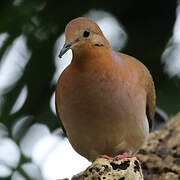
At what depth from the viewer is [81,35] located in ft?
7.64

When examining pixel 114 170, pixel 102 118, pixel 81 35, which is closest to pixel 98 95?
Answer: pixel 102 118

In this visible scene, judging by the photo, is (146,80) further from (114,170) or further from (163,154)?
(114,170)

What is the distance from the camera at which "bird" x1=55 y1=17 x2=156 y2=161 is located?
7.80 feet

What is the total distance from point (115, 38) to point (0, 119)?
0.78 meters

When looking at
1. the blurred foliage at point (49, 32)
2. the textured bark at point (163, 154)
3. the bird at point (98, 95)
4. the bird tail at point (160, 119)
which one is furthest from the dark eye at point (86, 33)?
the bird tail at point (160, 119)

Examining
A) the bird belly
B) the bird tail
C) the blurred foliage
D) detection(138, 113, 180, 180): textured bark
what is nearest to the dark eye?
the bird belly

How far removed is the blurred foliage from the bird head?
55 cm

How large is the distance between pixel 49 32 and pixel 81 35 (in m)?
0.63

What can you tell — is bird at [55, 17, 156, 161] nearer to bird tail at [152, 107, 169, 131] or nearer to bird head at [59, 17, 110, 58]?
bird head at [59, 17, 110, 58]

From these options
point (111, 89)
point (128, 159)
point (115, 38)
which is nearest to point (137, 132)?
point (111, 89)

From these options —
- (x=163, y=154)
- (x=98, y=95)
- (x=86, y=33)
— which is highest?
(x=86, y=33)

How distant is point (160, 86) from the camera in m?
3.08

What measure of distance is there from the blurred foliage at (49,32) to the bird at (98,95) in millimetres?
440

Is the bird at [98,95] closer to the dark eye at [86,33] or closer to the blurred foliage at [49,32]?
the dark eye at [86,33]
